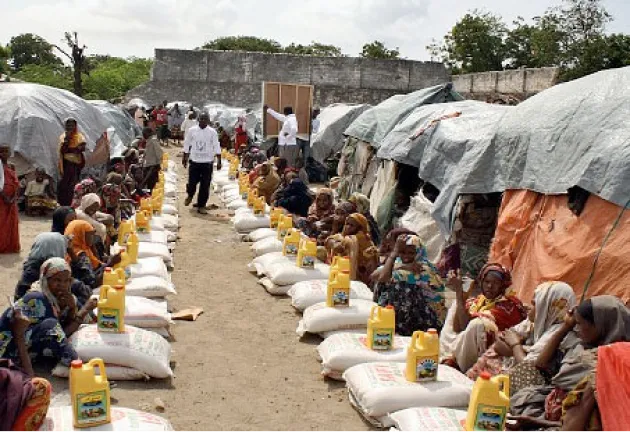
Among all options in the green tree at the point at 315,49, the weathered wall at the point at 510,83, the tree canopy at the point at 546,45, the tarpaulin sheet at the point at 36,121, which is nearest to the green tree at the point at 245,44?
the green tree at the point at 315,49

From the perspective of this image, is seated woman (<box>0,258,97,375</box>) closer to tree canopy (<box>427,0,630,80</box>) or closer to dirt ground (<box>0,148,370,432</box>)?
dirt ground (<box>0,148,370,432</box>)

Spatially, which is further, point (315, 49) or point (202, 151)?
point (315, 49)

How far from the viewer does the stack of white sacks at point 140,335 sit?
436cm

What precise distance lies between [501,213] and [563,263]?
3.93ft

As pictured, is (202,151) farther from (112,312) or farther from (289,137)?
(112,312)

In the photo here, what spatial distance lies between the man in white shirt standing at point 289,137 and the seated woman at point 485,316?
10.1m

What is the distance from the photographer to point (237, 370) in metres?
4.84

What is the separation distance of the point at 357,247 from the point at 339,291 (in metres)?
1.10

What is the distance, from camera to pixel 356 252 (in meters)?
6.32

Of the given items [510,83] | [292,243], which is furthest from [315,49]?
[292,243]

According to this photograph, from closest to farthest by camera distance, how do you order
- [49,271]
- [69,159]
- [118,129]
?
[49,271], [69,159], [118,129]

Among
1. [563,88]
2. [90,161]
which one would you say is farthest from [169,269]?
[90,161]

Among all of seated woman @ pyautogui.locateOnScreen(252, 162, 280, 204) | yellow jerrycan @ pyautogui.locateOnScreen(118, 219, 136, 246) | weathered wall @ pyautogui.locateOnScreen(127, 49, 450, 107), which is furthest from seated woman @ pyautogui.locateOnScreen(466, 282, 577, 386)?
weathered wall @ pyautogui.locateOnScreen(127, 49, 450, 107)

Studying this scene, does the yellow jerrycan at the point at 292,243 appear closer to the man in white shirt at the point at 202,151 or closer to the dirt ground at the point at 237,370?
the dirt ground at the point at 237,370
